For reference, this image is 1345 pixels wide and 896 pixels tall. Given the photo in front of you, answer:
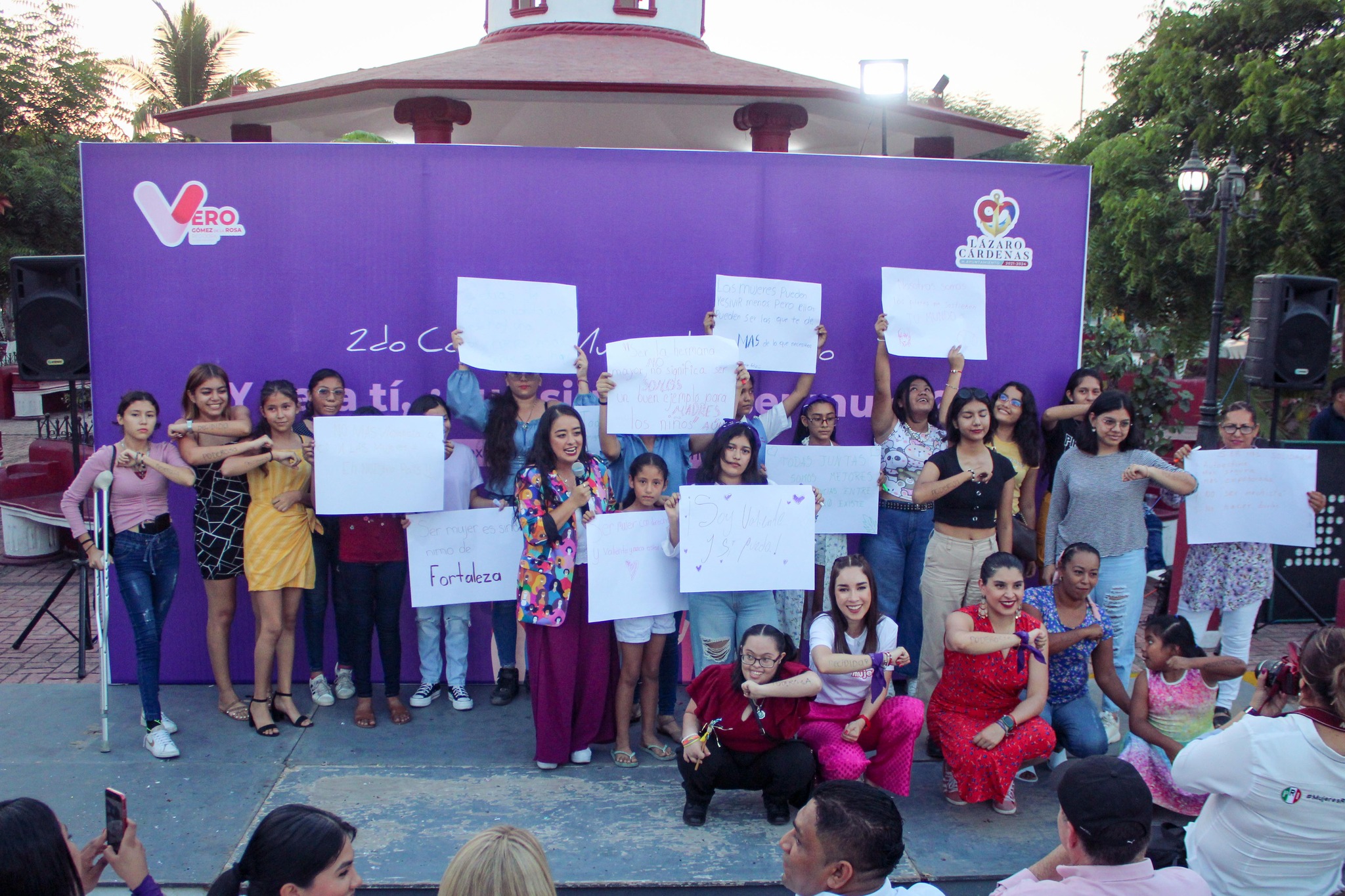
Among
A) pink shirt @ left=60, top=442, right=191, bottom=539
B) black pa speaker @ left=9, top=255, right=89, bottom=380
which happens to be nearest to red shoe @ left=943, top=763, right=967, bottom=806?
pink shirt @ left=60, top=442, right=191, bottom=539

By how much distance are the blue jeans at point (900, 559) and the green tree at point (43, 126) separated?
16.2 metres

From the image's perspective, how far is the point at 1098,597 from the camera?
5.24 metres

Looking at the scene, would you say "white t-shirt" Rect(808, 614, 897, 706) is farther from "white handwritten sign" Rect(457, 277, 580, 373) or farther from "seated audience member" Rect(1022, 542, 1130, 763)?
"white handwritten sign" Rect(457, 277, 580, 373)

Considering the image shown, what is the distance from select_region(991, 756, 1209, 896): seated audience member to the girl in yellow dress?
3.80m

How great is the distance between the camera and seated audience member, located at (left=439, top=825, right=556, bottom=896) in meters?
1.98

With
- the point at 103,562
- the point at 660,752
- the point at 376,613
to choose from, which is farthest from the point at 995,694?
the point at 103,562

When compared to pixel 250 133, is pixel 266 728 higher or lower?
lower

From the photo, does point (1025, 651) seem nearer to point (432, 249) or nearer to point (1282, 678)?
point (1282, 678)

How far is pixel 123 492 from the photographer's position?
475 cm

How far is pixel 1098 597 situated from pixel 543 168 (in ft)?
12.8

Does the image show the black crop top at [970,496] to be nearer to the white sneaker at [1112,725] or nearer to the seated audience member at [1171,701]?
the seated audience member at [1171,701]

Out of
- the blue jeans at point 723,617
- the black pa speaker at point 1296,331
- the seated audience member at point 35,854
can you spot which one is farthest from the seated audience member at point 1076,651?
the seated audience member at point 35,854

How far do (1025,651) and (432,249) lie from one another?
12.6 feet

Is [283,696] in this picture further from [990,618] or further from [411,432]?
[990,618]
